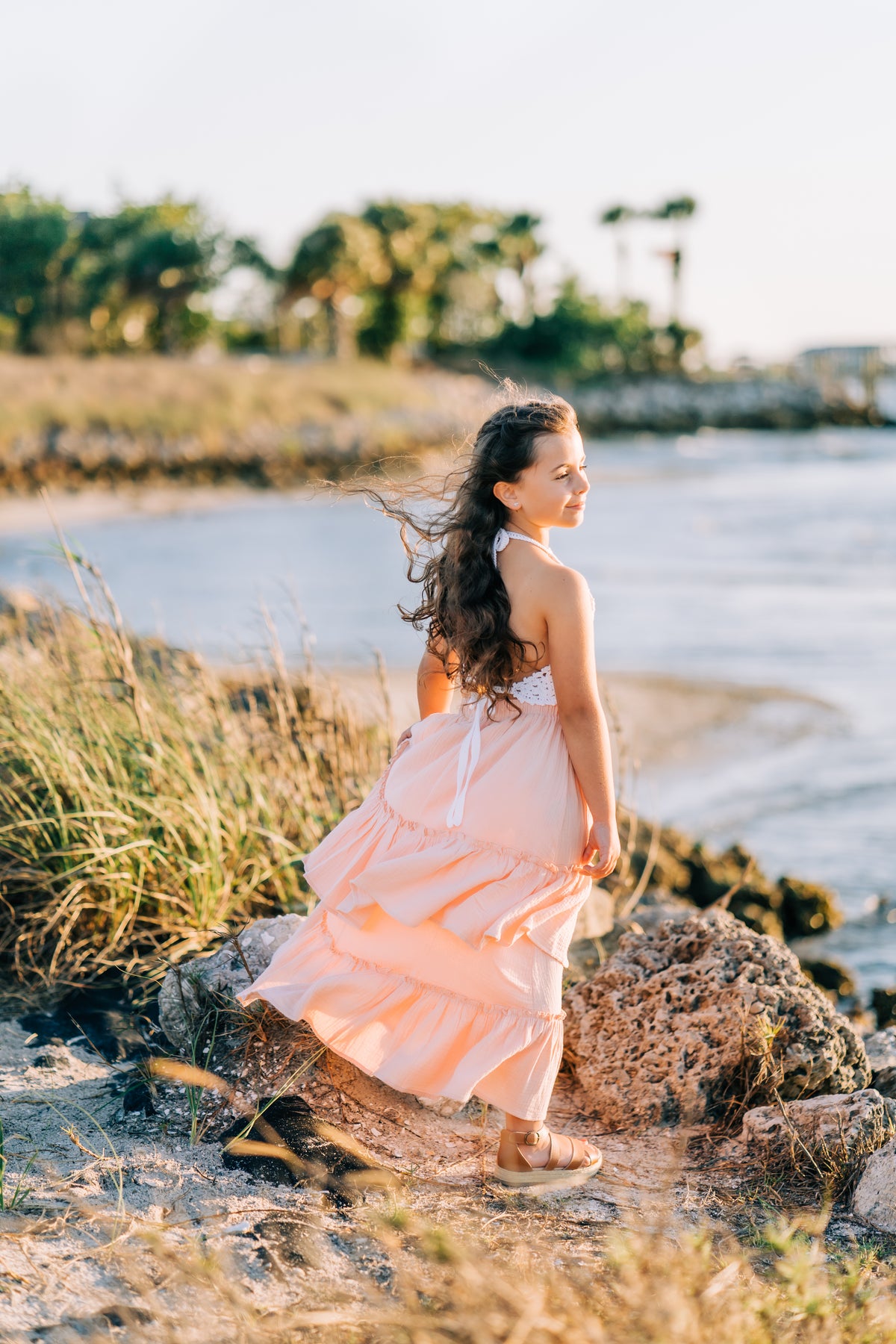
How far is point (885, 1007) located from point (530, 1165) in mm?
2439

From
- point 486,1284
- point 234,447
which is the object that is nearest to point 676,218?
point 234,447

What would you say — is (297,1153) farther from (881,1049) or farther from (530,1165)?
(881,1049)

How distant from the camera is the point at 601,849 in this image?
9.10ft

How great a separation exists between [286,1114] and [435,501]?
1.65 m

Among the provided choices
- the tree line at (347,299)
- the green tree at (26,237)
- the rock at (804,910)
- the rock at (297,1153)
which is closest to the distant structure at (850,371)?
the tree line at (347,299)

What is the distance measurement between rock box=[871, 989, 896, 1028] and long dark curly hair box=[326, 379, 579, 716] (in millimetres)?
2625

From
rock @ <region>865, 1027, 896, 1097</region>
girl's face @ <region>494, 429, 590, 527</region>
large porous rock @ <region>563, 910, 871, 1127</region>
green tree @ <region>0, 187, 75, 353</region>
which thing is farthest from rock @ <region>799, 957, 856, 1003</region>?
green tree @ <region>0, 187, 75, 353</region>

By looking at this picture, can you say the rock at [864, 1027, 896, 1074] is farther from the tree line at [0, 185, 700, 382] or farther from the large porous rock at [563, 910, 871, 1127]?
the tree line at [0, 185, 700, 382]

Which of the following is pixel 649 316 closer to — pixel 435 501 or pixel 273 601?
pixel 273 601

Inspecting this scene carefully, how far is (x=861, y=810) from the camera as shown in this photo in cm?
754

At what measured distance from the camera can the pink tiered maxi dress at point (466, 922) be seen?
272 centimetres

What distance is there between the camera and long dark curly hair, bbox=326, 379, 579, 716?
282 centimetres

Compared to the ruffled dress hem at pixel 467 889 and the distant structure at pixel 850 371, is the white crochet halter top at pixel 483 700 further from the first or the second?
the distant structure at pixel 850 371

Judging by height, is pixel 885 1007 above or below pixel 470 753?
below
